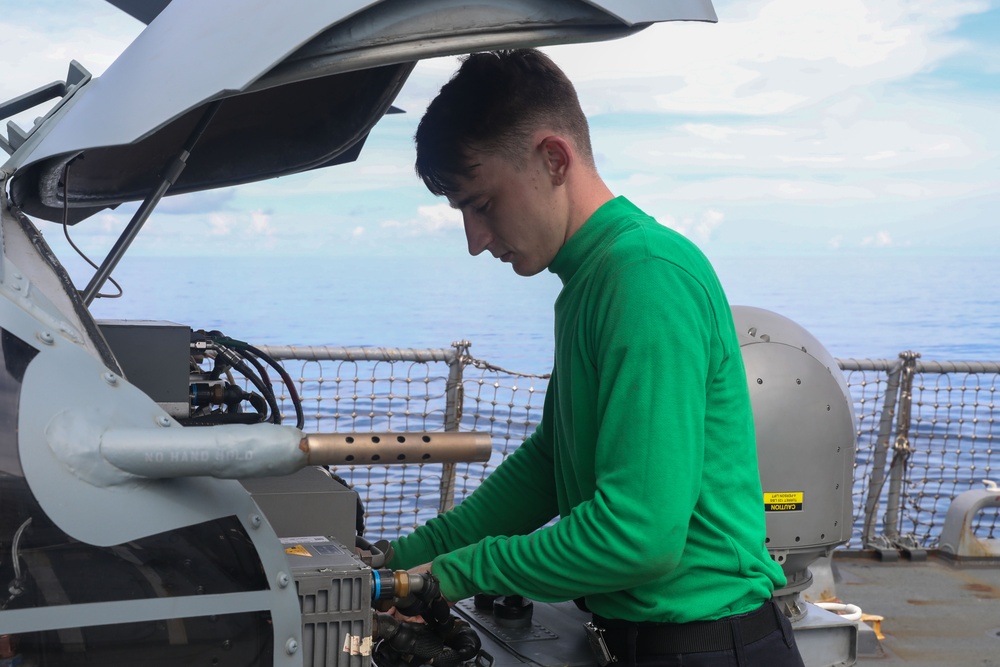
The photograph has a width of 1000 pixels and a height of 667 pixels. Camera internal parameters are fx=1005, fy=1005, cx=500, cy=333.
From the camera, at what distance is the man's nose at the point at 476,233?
176cm

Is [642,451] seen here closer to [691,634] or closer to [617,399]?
[617,399]

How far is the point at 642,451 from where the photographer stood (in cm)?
146

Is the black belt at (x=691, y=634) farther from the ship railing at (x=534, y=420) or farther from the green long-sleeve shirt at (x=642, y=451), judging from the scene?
the ship railing at (x=534, y=420)

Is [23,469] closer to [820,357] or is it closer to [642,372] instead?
[642,372]

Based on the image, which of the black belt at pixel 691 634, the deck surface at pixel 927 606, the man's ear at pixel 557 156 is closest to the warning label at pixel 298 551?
the black belt at pixel 691 634

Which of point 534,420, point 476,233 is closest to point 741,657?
point 476,233

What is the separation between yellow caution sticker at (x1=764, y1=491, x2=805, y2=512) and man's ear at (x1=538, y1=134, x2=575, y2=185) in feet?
5.49

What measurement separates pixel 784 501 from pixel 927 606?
2.02 metres

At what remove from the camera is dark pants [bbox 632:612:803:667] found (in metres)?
1.67

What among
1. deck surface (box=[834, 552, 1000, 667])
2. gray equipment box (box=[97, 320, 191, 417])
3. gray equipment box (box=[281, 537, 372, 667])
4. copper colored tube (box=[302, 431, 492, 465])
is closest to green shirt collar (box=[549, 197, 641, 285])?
copper colored tube (box=[302, 431, 492, 465])

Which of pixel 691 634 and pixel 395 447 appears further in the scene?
pixel 691 634

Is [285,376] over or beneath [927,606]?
over

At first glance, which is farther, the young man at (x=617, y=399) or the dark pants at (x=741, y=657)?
the dark pants at (x=741, y=657)

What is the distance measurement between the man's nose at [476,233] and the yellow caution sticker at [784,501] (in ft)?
5.30
